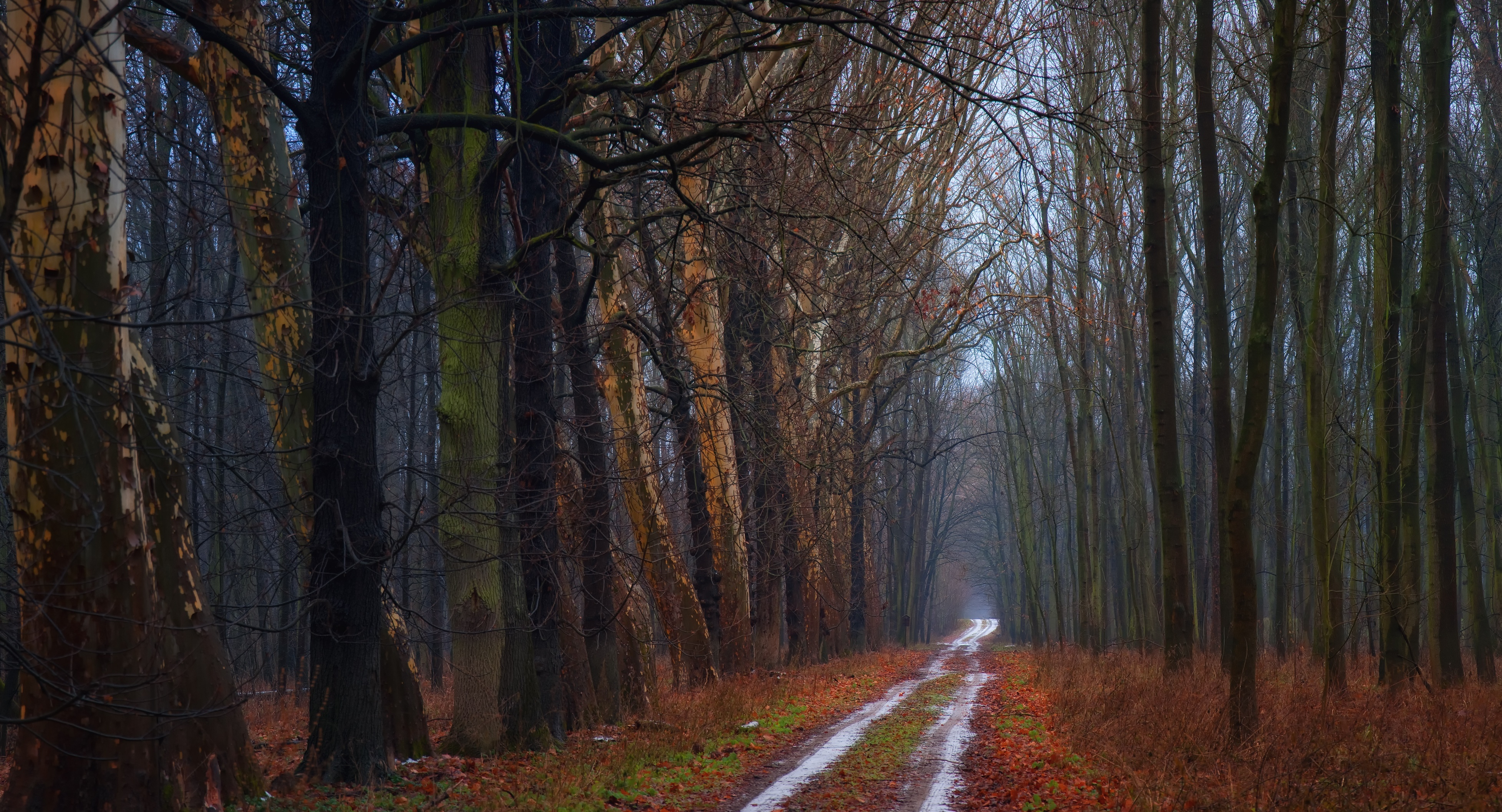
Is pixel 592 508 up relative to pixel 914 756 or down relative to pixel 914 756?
up

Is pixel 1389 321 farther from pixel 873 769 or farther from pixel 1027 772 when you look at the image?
pixel 873 769

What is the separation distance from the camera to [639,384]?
45.1 feet

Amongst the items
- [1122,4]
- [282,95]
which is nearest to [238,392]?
[282,95]

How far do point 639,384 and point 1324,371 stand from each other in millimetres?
8781

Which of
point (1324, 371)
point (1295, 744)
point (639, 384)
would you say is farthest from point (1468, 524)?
point (639, 384)

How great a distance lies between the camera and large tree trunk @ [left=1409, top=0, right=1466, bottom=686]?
1127 centimetres

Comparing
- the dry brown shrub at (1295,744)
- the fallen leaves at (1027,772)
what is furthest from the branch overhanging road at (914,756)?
the dry brown shrub at (1295,744)

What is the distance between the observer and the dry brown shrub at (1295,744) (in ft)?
19.6

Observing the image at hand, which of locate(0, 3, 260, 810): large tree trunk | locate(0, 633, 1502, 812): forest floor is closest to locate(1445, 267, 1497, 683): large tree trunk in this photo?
locate(0, 633, 1502, 812): forest floor

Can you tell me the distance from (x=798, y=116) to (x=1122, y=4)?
11.9 meters

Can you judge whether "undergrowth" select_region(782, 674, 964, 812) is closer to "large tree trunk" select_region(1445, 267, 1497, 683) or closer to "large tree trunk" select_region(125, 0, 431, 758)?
"large tree trunk" select_region(125, 0, 431, 758)

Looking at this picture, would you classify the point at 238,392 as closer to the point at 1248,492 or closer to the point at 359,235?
the point at 359,235

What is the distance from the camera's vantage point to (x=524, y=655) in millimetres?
9266

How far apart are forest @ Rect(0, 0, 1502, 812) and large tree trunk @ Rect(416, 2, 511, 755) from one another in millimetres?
46
